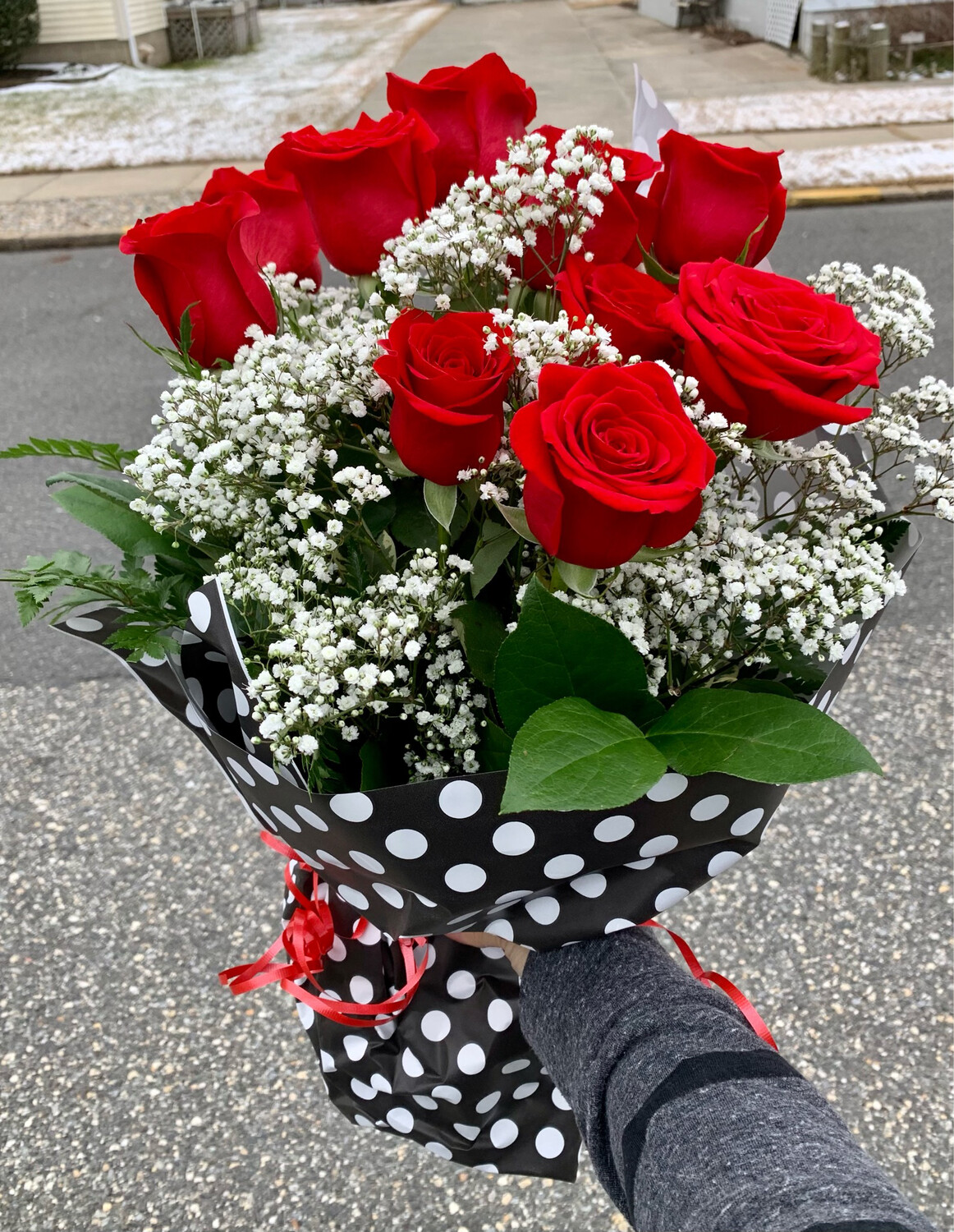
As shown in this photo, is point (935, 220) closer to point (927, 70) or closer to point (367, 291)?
point (927, 70)

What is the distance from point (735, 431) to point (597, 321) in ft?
0.50

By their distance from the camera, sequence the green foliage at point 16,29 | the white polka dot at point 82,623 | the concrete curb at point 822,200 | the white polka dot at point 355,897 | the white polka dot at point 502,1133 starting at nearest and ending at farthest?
the white polka dot at point 82,623
the white polka dot at point 355,897
the white polka dot at point 502,1133
the concrete curb at point 822,200
the green foliage at point 16,29

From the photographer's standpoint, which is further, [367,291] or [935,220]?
[935,220]

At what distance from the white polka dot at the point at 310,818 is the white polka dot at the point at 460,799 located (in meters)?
0.11

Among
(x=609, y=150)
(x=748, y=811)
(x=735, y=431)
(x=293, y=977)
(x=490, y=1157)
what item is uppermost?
Result: (x=609, y=150)

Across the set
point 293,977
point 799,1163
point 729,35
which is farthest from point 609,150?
point 729,35

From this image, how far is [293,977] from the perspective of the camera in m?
1.19

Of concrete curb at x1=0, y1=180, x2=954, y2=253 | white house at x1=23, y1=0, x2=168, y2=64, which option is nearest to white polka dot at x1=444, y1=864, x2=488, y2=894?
concrete curb at x1=0, y1=180, x2=954, y2=253

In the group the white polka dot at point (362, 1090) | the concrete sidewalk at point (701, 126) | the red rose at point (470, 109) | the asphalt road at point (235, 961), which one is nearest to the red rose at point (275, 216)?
the red rose at point (470, 109)

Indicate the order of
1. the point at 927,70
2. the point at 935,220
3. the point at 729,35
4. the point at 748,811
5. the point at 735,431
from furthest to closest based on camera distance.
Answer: the point at 729,35, the point at 927,70, the point at 935,220, the point at 748,811, the point at 735,431

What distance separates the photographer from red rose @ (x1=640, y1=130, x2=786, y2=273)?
0.81 meters

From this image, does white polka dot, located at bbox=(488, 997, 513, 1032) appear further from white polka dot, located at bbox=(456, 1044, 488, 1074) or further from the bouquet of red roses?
the bouquet of red roses

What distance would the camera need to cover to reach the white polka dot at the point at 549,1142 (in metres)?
1.29

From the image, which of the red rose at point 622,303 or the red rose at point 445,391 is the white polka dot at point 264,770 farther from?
the red rose at point 622,303
